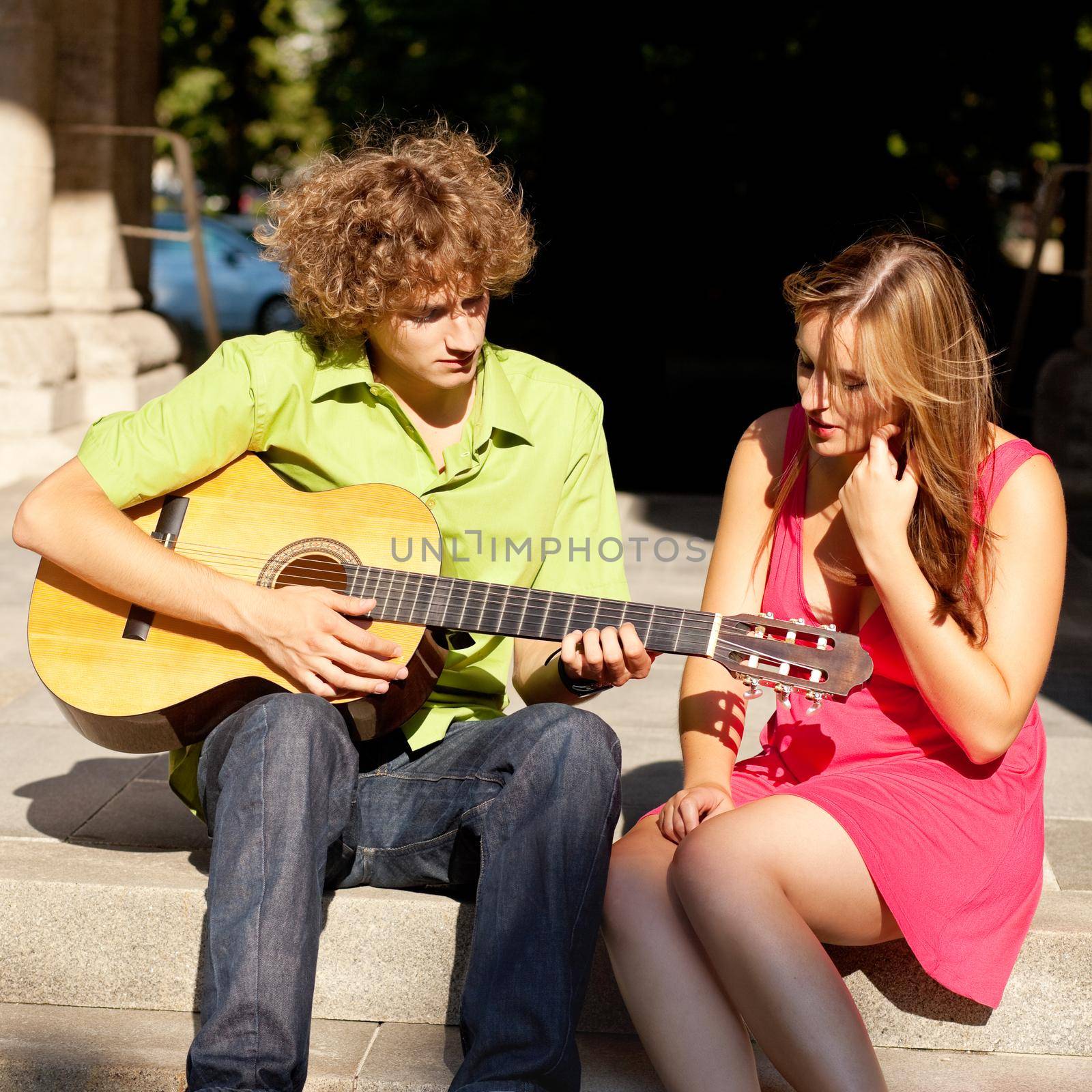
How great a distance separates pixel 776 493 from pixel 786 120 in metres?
16.0

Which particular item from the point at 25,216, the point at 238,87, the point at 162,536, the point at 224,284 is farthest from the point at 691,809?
the point at 238,87

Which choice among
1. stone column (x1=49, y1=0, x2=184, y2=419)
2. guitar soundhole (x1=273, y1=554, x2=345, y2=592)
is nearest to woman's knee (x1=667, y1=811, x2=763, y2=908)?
guitar soundhole (x1=273, y1=554, x2=345, y2=592)

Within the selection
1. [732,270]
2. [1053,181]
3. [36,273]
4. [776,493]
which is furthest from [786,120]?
[776,493]

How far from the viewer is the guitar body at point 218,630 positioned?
8.21ft

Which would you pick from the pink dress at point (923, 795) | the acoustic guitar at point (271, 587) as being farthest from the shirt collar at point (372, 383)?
the pink dress at point (923, 795)

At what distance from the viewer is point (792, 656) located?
2244 mm

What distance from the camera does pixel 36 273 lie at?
703 cm

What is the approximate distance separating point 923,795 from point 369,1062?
109cm

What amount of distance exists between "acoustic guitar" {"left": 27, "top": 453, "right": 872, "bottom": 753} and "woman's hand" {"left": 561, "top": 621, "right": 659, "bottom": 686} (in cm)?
3

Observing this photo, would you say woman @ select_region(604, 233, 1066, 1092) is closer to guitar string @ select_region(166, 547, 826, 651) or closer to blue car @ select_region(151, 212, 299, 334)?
guitar string @ select_region(166, 547, 826, 651)

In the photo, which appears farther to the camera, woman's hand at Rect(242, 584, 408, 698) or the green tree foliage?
the green tree foliage

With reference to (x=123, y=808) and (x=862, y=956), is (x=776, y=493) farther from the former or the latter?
(x=123, y=808)

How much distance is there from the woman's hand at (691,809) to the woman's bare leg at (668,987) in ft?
0.15

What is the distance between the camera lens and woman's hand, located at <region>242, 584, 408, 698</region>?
242cm
